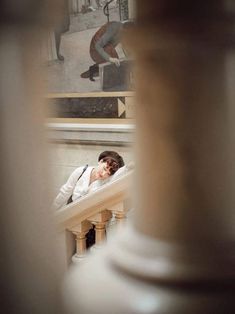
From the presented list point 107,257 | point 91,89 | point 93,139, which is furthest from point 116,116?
point 107,257

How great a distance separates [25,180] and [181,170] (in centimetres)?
10

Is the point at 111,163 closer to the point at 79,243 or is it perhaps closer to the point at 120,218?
the point at 79,243

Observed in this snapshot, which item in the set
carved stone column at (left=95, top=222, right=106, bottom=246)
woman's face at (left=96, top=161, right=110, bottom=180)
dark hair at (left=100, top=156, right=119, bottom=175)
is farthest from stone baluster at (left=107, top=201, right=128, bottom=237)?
dark hair at (left=100, top=156, right=119, bottom=175)

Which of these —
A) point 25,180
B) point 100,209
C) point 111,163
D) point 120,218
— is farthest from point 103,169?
point 25,180

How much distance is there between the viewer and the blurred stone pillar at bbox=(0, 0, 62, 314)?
1.05 ft

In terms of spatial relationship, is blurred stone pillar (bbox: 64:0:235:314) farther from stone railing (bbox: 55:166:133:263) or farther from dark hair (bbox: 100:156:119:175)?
dark hair (bbox: 100:156:119:175)

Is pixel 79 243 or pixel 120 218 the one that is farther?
pixel 79 243

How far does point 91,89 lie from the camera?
4.69 metres

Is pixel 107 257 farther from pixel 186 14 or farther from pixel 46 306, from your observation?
pixel 186 14

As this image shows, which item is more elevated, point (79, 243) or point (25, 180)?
point (25, 180)

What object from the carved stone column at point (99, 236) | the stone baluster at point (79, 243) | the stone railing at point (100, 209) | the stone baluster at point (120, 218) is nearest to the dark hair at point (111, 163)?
the stone railing at point (100, 209)

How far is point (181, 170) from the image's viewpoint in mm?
308

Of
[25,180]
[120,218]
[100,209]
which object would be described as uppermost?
[25,180]

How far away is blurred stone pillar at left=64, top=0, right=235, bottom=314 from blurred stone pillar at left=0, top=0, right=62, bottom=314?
3 centimetres
